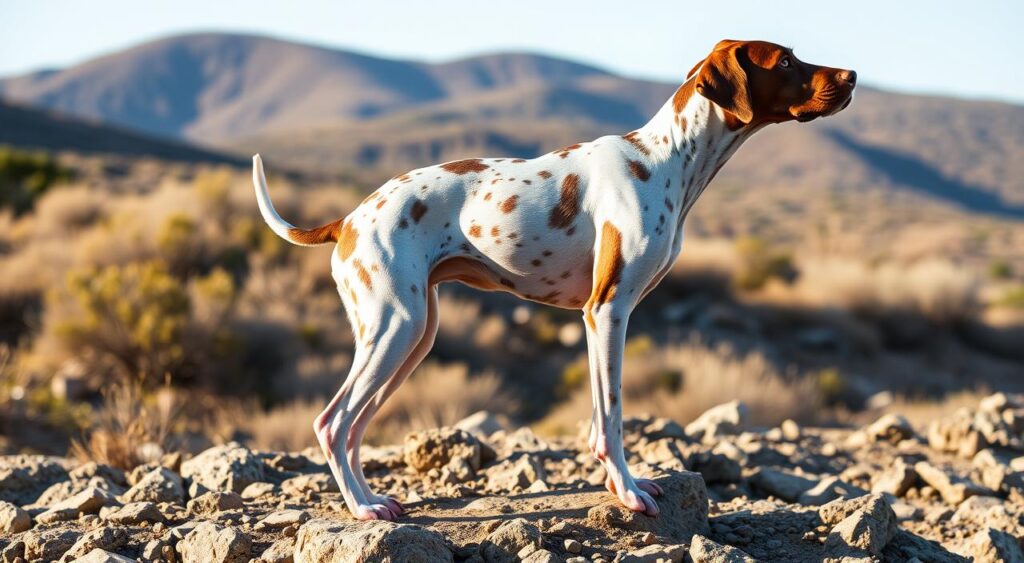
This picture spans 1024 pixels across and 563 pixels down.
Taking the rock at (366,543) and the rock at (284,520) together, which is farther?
the rock at (284,520)

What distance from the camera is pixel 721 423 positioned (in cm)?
824

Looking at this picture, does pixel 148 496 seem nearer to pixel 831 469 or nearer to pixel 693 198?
pixel 693 198

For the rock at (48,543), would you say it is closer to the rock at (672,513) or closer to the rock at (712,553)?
the rock at (672,513)

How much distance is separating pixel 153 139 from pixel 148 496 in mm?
61837

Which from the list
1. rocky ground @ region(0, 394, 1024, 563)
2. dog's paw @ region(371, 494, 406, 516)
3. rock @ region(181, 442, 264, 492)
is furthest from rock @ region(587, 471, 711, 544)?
rock @ region(181, 442, 264, 492)

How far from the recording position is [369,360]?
4492mm

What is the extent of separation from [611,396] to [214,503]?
2.21 metres

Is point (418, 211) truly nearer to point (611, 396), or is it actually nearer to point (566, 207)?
point (566, 207)

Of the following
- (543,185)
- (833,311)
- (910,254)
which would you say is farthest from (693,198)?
(910,254)

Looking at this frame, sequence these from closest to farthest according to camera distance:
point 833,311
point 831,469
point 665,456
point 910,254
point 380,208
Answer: point 380,208 → point 665,456 → point 831,469 → point 833,311 → point 910,254

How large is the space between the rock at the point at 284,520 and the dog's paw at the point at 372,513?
0.28 m

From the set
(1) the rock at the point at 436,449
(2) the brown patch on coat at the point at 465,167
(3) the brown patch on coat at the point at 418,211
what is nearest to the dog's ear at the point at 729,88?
(2) the brown patch on coat at the point at 465,167

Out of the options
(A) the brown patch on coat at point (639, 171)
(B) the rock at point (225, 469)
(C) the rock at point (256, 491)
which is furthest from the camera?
(B) the rock at point (225, 469)

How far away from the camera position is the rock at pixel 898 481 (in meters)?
6.72
